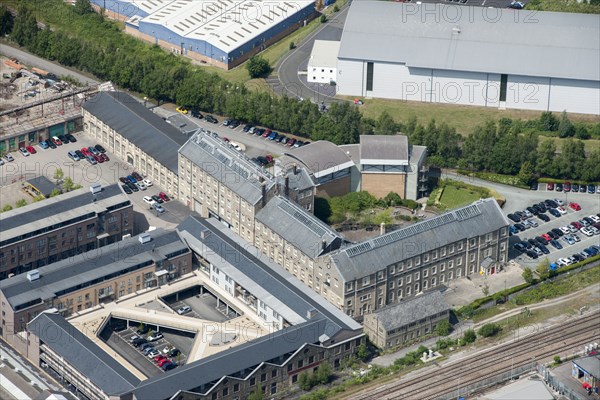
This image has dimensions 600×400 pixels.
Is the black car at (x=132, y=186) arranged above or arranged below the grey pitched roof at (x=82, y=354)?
above

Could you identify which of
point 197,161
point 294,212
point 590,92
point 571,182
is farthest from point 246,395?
point 590,92

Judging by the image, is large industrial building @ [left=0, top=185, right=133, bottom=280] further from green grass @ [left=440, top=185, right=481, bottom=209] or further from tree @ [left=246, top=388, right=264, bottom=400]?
green grass @ [left=440, top=185, right=481, bottom=209]

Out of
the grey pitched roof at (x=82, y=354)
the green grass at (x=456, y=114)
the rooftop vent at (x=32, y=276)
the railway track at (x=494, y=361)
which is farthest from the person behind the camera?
the green grass at (x=456, y=114)

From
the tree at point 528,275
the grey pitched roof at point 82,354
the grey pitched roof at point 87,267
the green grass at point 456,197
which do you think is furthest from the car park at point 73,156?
the tree at point 528,275

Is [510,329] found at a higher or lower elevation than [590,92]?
lower

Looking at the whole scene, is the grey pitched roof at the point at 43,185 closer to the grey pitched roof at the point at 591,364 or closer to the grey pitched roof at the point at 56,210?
the grey pitched roof at the point at 56,210

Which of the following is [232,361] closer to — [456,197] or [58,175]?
[58,175]

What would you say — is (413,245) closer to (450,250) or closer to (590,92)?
(450,250)
